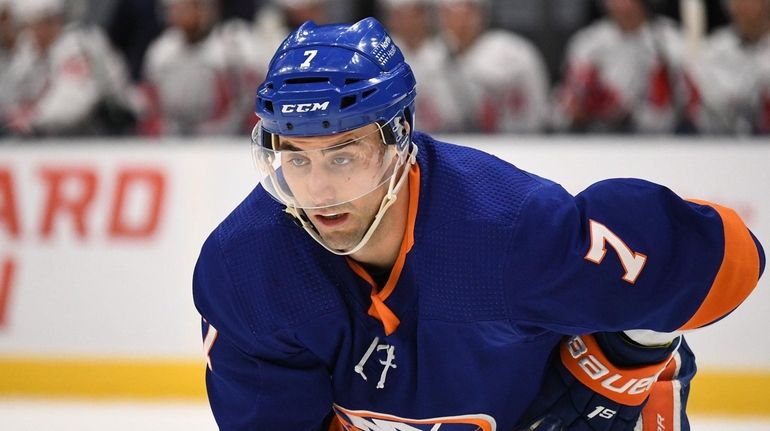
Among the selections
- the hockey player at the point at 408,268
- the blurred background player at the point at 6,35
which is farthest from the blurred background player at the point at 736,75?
the blurred background player at the point at 6,35

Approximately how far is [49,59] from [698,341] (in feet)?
10.3

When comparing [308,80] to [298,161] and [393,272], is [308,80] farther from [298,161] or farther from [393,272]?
[393,272]

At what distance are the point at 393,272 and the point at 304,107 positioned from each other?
0.40 meters

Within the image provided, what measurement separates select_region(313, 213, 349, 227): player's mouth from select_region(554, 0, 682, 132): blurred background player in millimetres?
2717

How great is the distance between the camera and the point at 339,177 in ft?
6.88

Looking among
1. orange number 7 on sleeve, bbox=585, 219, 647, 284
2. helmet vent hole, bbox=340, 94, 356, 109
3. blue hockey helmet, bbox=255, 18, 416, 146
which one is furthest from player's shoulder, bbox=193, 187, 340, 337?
orange number 7 on sleeve, bbox=585, 219, 647, 284

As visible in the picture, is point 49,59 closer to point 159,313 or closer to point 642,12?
point 159,313

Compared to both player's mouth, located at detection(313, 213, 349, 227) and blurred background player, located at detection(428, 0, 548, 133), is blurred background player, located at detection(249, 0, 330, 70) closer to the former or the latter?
blurred background player, located at detection(428, 0, 548, 133)

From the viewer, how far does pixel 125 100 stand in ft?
16.8

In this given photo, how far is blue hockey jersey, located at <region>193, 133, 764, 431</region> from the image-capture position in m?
2.14

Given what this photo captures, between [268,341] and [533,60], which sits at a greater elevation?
[268,341]

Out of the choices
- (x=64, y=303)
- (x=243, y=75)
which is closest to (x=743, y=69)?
(x=243, y=75)

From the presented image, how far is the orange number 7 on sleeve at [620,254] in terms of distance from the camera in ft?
6.95

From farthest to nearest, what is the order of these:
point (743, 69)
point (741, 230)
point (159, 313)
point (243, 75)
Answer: point (243, 75) → point (743, 69) → point (159, 313) → point (741, 230)
